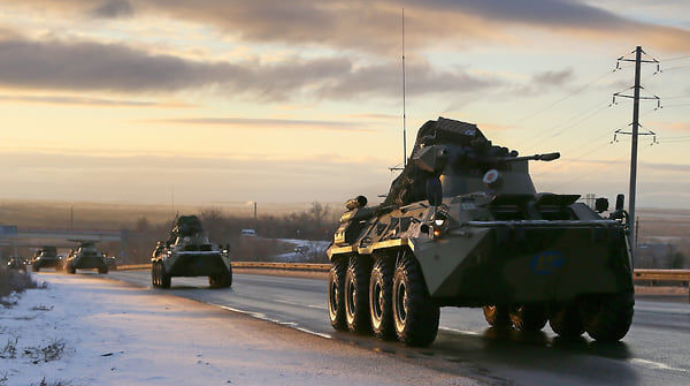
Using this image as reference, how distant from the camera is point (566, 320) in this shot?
48.6 feet

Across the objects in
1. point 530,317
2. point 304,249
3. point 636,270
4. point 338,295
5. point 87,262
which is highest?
point 338,295

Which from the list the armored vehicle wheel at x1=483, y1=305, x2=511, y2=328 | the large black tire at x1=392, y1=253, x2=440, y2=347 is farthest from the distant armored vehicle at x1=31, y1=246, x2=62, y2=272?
the large black tire at x1=392, y1=253, x2=440, y2=347

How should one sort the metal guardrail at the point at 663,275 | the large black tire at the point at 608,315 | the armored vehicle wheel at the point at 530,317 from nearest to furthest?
the large black tire at the point at 608,315
the armored vehicle wheel at the point at 530,317
the metal guardrail at the point at 663,275

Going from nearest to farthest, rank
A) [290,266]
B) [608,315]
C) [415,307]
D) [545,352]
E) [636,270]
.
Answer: [545,352] < [415,307] < [608,315] < [636,270] < [290,266]

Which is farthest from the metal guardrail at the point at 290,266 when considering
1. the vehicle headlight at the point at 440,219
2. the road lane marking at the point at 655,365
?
the road lane marking at the point at 655,365

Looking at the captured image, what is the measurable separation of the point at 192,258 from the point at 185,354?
24612 mm

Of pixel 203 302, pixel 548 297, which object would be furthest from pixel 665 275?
pixel 548 297

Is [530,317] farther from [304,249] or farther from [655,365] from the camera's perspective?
[304,249]

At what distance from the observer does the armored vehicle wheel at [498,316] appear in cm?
1683

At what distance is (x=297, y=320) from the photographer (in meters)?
19.4

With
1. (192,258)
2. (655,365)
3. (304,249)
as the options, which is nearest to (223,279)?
(192,258)

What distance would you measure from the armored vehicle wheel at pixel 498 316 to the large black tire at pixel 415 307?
3762mm

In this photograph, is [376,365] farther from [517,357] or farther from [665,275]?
[665,275]

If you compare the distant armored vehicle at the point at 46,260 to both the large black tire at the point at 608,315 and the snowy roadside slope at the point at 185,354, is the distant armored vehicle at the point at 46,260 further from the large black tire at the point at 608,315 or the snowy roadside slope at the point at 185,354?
the large black tire at the point at 608,315
